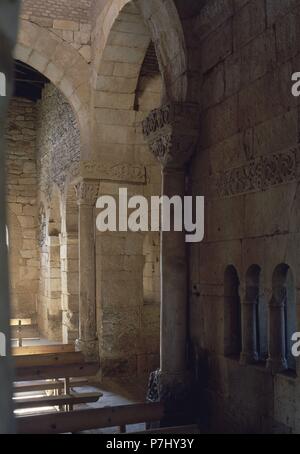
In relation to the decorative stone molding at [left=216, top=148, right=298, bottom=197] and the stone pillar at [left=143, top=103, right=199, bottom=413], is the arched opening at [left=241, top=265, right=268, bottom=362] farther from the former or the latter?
the stone pillar at [left=143, top=103, right=199, bottom=413]

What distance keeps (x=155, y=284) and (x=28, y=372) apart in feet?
10.8

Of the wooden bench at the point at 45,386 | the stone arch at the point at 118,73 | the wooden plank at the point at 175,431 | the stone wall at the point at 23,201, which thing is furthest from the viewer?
the stone wall at the point at 23,201

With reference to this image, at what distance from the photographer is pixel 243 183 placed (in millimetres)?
3488

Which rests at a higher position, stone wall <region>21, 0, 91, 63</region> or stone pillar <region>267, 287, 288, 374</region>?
stone wall <region>21, 0, 91, 63</region>

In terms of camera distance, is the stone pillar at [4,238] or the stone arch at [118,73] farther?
the stone arch at [118,73]

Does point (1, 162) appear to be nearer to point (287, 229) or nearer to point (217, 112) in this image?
point (287, 229)

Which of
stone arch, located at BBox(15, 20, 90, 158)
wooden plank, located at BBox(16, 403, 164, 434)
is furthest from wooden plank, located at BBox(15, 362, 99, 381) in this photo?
stone arch, located at BBox(15, 20, 90, 158)

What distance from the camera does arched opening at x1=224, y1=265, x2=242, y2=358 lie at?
3738 mm

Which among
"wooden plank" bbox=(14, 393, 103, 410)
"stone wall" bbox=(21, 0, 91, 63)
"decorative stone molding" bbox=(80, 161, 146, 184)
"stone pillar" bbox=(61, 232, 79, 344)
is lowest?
"wooden plank" bbox=(14, 393, 103, 410)

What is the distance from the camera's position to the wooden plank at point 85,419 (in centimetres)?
328

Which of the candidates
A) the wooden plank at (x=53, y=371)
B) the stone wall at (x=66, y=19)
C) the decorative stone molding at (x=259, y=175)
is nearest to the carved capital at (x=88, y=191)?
the stone wall at (x=66, y=19)

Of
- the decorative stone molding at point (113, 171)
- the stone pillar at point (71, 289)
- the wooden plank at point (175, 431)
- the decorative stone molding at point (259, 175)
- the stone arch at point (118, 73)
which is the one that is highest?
the stone arch at point (118, 73)

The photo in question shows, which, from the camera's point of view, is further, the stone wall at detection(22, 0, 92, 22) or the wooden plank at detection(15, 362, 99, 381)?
the stone wall at detection(22, 0, 92, 22)

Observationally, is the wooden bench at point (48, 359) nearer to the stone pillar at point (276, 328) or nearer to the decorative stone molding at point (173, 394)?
the decorative stone molding at point (173, 394)
